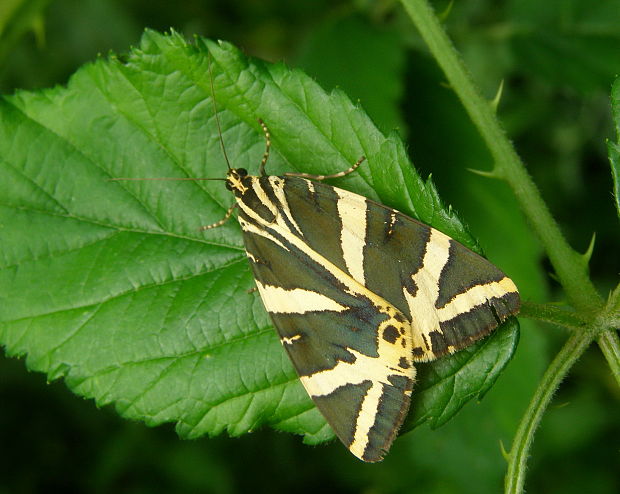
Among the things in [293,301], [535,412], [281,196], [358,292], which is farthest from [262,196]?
[535,412]

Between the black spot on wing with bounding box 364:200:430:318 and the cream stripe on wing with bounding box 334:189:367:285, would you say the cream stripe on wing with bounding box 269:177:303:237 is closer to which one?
the cream stripe on wing with bounding box 334:189:367:285

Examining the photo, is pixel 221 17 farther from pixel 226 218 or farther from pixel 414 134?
pixel 226 218

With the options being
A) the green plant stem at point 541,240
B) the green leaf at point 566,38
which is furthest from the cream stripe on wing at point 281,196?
the green leaf at point 566,38

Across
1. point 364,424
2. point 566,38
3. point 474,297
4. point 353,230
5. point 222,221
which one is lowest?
point 364,424

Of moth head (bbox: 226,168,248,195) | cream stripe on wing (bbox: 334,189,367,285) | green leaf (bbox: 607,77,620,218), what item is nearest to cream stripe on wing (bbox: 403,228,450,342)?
cream stripe on wing (bbox: 334,189,367,285)

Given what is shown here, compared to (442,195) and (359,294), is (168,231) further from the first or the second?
(442,195)

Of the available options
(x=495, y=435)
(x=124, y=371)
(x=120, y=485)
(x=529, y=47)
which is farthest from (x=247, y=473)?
(x=529, y=47)
